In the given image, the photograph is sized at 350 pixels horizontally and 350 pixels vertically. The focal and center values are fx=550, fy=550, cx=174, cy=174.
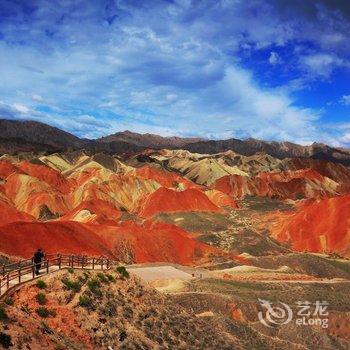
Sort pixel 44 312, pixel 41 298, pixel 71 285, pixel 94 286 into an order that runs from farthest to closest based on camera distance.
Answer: pixel 94 286 < pixel 71 285 < pixel 41 298 < pixel 44 312

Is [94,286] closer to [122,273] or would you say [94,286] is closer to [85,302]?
[85,302]

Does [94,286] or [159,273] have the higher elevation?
[94,286]

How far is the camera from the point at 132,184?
609ft

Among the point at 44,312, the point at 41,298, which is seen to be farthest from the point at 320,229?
the point at 44,312

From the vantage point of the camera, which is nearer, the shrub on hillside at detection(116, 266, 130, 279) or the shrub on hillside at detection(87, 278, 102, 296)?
the shrub on hillside at detection(87, 278, 102, 296)

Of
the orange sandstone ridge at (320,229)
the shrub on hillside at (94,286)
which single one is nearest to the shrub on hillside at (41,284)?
the shrub on hillside at (94,286)

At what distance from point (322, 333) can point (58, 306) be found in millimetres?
29131

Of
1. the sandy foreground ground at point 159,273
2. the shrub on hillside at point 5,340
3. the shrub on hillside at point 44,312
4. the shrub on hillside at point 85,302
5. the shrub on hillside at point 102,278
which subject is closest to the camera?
the shrub on hillside at point 5,340

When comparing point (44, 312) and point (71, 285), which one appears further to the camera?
point (71, 285)

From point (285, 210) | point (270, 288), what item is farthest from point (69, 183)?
point (270, 288)

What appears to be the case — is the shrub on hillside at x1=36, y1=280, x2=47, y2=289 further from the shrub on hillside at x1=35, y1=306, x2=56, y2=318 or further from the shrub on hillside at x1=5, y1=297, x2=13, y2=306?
the shrub on hillside at x1=5, y1=297, x2=13, y2=306

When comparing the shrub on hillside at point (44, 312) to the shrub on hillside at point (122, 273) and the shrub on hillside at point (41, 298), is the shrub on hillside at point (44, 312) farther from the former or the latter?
the shrub on hillside at point (122, 273)

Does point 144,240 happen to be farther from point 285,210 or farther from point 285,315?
point 285,210

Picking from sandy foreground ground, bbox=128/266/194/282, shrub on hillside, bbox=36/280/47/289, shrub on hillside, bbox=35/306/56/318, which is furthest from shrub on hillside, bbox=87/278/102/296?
sandy foreground ground, bbox=128/266/194/282
